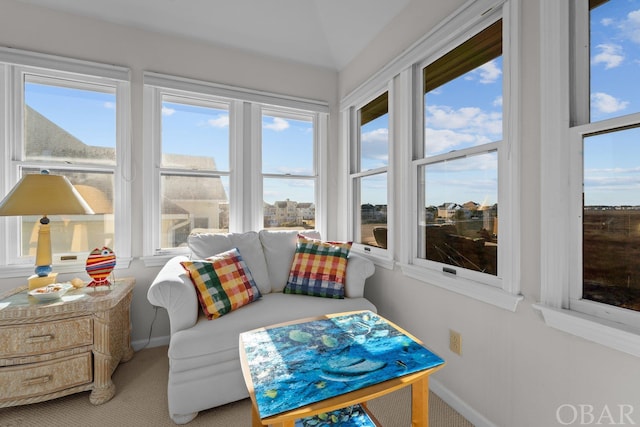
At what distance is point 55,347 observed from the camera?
65.4 inches

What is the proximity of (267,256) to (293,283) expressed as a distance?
35 centimetres

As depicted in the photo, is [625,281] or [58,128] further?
[58,128]

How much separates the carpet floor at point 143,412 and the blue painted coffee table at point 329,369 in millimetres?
537

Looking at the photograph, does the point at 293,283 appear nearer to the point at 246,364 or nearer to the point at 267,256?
the point at 267,256

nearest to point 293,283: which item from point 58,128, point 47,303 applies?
point 47,303

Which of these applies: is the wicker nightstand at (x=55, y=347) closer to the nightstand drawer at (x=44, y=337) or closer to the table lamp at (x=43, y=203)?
the nightstand drawer at (x=44, y=337)

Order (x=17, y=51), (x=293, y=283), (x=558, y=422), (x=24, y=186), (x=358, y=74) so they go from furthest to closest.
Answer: (x=358, y=74)
(x=293, y=283)
(x=17, y=51)
(x=24, y=186)
(x=558, y=422)

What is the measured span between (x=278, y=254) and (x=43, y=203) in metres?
1.58

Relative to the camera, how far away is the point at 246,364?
1111 mm

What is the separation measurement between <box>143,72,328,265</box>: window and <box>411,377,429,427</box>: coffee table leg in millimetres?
2075

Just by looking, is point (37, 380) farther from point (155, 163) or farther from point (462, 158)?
point (462, 158)

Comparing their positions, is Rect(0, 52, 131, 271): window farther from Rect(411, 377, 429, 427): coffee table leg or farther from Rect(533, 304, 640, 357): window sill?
Rect(533, 304, 640, 357): window sill

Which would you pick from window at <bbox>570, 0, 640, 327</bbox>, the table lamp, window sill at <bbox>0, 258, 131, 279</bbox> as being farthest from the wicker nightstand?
window at <bbox>570, 0, 640, 327</bbox>

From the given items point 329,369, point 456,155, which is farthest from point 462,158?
point 329,369
